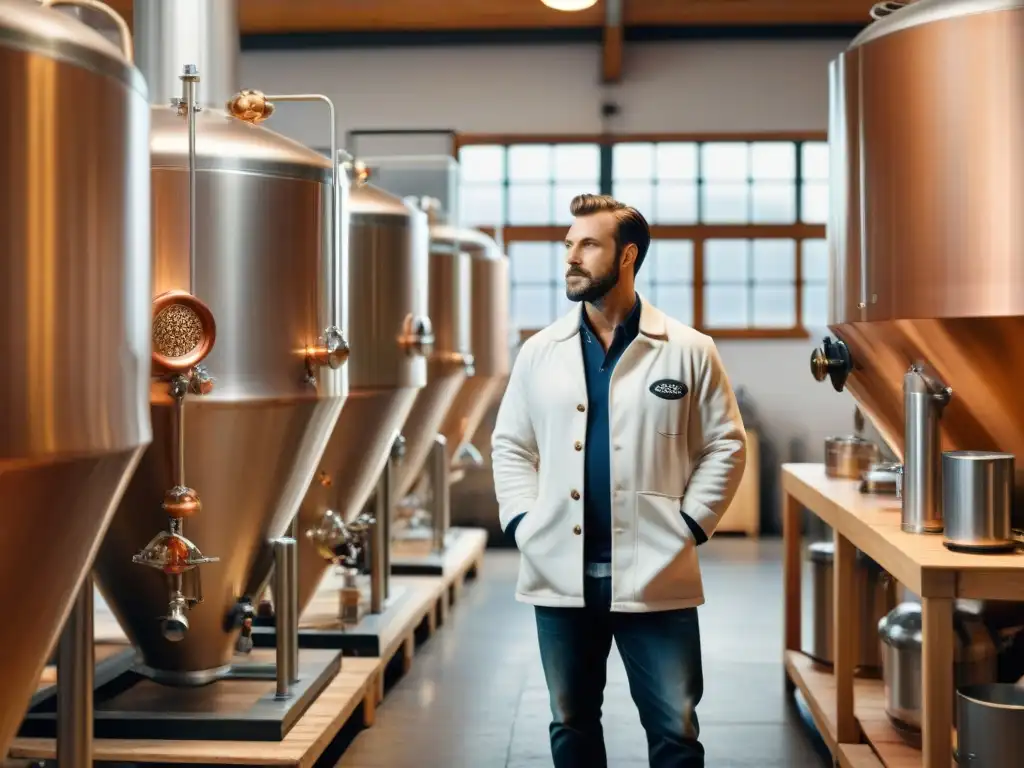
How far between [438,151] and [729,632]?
17.5ft

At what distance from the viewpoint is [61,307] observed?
1.75m

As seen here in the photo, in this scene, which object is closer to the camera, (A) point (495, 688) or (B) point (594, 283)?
(B) point (594, 283)

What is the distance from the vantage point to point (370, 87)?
32.3ft

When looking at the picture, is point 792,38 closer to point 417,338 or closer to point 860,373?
point 417,338

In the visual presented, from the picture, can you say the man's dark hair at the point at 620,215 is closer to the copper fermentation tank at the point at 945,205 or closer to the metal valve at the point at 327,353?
the copper fermentation tank at the point at 945,205

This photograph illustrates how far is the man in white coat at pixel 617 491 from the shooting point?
2.53m

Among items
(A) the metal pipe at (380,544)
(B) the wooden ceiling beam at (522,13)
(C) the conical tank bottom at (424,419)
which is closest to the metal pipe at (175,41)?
(A) the metal pipe at (380,544)

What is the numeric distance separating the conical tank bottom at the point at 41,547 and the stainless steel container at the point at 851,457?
2.79 m

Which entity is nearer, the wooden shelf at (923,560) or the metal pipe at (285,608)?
the wooden shelf at (923,560)

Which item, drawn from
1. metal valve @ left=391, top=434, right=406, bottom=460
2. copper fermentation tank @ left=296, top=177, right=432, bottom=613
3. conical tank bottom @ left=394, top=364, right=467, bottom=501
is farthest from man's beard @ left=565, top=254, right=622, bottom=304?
conical tank bottom @ left=394, top=364, right=467, bottom=501

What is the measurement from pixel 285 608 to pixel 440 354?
101 inches

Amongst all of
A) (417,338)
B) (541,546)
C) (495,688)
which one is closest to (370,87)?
(417,338)

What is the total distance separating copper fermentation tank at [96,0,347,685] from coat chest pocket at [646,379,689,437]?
1.08 meters

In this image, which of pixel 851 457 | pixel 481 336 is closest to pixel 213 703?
pixel 851 457
